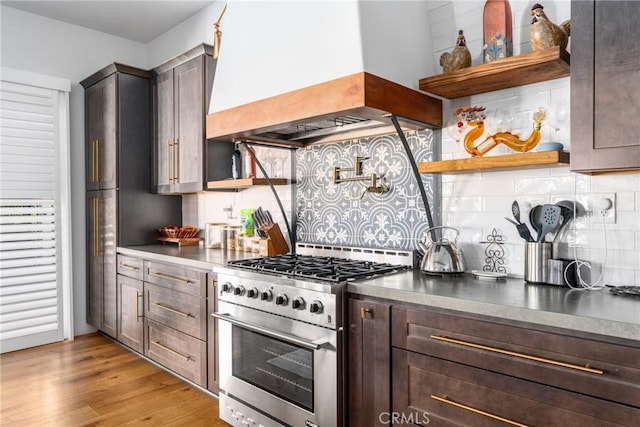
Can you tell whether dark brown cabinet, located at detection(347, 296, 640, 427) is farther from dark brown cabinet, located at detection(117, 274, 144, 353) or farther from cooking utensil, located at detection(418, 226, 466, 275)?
dark brown cabinet, located at detection(117, 274, 144, 353)

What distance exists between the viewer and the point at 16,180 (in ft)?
12.1

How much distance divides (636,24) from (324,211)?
1.80 m

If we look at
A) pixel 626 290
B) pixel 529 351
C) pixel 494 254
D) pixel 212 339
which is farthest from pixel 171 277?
pixel 626 290

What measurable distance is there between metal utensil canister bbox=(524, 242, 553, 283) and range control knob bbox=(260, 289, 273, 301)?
1.18 metres

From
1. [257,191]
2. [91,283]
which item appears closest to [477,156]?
[257,191]

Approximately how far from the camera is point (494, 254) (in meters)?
2.06

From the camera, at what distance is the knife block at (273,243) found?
2892 millimetres

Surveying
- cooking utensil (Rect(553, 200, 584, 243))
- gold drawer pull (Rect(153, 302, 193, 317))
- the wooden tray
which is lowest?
gold drawer pull (Rect(153, 302, 193, 317))

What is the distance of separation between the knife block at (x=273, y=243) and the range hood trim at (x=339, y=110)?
0.65 meters

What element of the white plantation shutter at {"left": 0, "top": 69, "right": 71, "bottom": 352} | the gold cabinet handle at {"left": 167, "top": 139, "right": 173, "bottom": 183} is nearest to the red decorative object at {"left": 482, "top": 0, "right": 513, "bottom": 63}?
the gold cabinet handle at {"left": 167, "top": 139, "right": 173, "bottom": 183}

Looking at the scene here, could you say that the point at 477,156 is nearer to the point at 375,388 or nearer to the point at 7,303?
the point at 375,388

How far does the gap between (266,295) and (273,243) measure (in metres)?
0.80

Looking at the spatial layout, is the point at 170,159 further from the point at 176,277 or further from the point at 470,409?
the point at 470,409

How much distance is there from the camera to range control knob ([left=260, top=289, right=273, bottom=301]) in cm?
214
